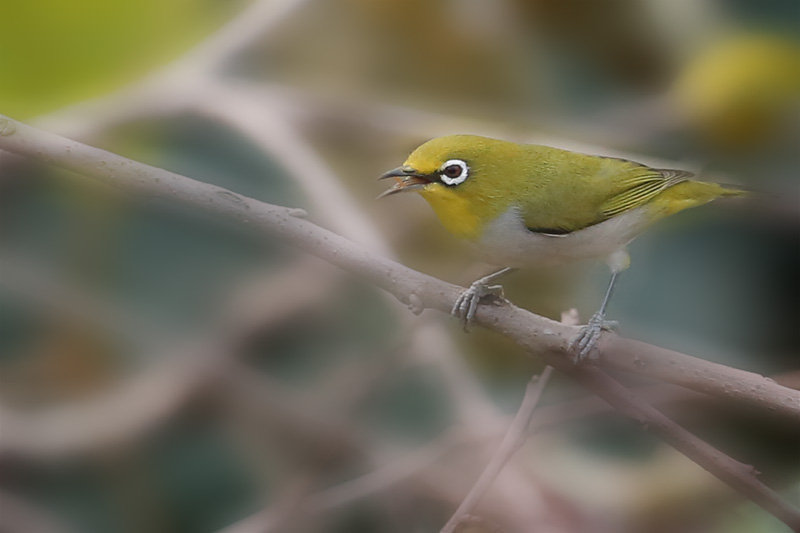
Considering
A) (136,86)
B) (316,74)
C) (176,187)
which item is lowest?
(176,187)

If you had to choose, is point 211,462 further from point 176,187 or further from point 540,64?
point 540,64

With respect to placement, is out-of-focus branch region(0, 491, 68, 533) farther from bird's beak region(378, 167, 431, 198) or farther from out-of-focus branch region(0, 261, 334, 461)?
bird's beak region(378, 167, 431, 198)

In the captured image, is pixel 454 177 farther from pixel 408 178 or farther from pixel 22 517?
pixel 22 517

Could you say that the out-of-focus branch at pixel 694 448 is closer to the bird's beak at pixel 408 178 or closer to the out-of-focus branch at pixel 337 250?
the out-of-focus branch at pixel 337 250

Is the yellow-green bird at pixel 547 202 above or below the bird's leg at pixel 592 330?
above

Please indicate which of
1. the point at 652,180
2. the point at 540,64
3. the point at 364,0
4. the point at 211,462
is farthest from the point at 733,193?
the point at 211,462

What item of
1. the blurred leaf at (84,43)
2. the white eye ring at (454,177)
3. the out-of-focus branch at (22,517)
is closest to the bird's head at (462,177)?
the white eye ring at (454,177)

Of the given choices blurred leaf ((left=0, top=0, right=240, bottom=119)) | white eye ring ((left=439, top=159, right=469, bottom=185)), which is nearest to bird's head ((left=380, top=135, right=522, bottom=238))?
white eye ring ((left=439, top=159, right=469, bottom=185))
